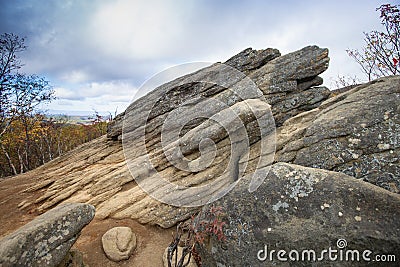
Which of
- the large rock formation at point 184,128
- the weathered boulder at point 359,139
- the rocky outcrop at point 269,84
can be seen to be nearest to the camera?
the weathered boulder at point 359,139

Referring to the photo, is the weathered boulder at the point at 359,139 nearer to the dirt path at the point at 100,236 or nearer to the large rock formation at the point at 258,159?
the large rock formation at the point at 258,159

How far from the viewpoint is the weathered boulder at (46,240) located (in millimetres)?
4680

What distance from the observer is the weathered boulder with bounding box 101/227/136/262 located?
7172 millimetres

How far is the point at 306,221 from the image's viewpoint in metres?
4.94

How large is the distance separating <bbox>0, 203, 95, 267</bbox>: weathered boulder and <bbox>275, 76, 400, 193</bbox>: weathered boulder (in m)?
7.08

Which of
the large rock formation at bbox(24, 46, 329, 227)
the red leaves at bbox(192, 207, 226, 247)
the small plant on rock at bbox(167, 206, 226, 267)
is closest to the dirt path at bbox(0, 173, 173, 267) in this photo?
the large rock formation at bbox(24, 46, 329, 227)

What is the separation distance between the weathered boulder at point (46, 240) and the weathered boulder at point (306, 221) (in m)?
3.53

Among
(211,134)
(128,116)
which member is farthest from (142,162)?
(128,116)

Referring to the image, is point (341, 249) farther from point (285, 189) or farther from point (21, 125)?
point (21, 125)

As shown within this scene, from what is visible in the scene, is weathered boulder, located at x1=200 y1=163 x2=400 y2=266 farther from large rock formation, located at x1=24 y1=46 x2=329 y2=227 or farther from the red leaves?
large rock formation, located at x1=24 y1=46 x2=329 y2=227

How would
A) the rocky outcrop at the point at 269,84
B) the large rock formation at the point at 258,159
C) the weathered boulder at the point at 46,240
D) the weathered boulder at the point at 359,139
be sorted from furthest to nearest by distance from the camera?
the rocky outcrop at the point at 269,84 < the weathered boulder at the point at 359,139 < the large rock formation at the point at 258,159 < the weathered boulder at the point at 46,240

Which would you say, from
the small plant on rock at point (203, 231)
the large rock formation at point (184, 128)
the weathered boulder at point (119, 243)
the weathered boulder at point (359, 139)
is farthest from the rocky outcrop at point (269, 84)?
the small plant on rock at point (203, 231)

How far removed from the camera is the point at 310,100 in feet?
38.5

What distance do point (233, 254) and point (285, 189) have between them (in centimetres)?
207
